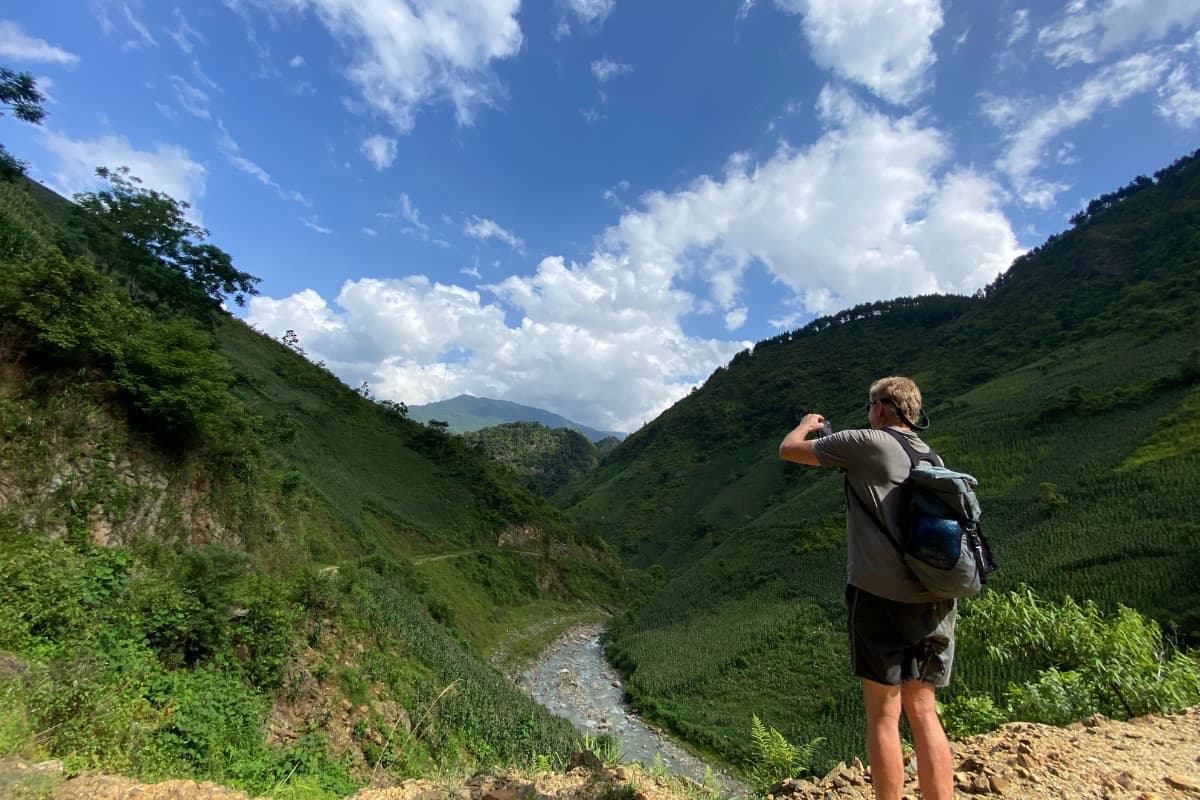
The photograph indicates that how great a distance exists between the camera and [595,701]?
85.0ft

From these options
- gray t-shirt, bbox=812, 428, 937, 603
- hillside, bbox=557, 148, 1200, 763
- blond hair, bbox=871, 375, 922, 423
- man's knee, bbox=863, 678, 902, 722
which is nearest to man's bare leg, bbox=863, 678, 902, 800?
man's knee, bbox=863, 678, 902, 722

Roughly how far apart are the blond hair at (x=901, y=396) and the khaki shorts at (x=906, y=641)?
107cm

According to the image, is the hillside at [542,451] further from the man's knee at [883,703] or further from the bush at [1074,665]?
the man's knee at [883,703]

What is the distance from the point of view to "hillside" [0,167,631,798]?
623cm

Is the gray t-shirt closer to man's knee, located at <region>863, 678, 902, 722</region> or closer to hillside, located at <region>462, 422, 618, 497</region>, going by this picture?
man's knee, located at <region>863, 678, 902, 722</region>

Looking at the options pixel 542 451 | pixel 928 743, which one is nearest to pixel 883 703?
pixel 928 743

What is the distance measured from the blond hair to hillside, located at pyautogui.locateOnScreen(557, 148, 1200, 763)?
12.1m

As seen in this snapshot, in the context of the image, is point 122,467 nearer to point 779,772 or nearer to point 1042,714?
point 779,772

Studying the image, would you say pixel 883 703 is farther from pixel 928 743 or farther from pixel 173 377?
pixel 173 377

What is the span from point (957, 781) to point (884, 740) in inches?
48.6

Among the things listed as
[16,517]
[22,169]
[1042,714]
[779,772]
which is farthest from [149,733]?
[22,169]

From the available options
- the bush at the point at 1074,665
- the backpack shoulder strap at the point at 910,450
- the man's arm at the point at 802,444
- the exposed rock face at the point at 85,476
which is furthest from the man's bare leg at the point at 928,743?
the exposed rock face at the point at 85,476

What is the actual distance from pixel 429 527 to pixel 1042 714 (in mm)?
36445

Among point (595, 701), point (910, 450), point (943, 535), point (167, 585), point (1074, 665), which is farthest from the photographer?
point (595, 701)
